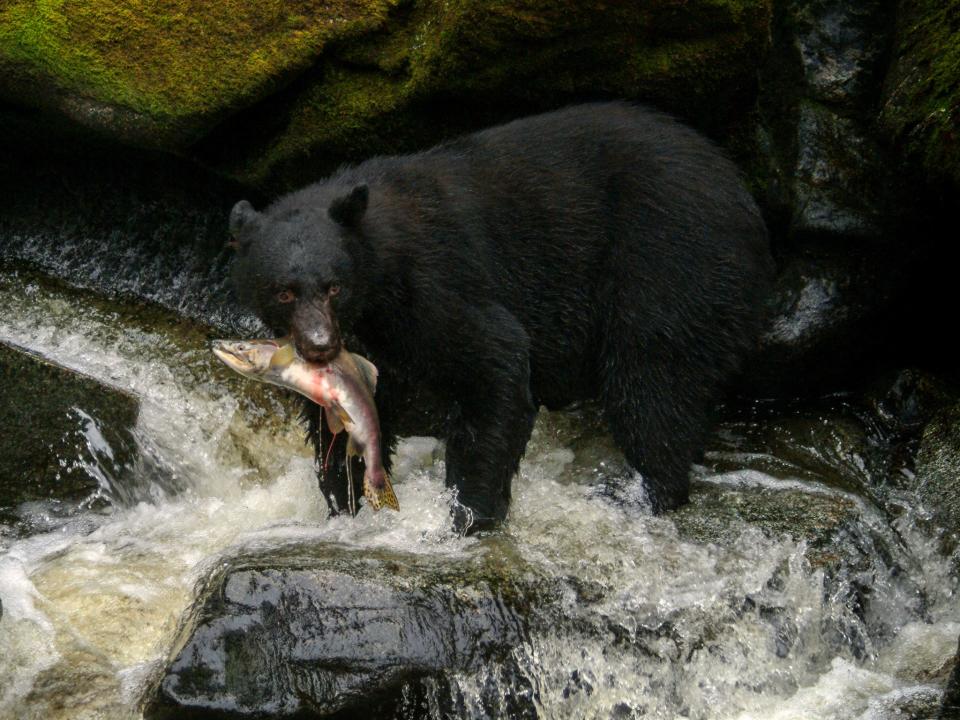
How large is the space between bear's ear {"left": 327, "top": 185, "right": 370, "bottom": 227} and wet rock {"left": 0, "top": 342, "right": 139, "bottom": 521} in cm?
204

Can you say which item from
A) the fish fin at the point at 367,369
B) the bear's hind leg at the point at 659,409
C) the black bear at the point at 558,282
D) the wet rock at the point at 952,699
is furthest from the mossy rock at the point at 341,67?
the wet rock at the point at 952,699

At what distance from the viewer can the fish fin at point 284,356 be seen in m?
5.86

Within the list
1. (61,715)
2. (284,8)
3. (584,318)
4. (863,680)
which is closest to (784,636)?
(863,680)

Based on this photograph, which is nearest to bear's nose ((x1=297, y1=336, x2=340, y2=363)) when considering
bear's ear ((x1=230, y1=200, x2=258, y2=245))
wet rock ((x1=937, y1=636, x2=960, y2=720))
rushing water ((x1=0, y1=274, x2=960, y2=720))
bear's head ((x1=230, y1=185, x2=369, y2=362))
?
bear's head ((x1=230, y1=185, x2=369, y2=362))

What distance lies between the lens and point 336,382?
19.5 ft

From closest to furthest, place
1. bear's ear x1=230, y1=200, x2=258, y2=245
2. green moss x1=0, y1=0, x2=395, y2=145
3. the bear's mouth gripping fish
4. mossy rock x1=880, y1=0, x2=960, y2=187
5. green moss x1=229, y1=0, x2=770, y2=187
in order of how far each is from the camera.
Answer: the bear's mouth gripping fish < bear's ear x1=230, y1=200, x2=258, y2=245 < mossy rock x1=880, y1=0, x2=960, y2=187 < green moss x1=229, y1=0, x2=770, y2=187 < green moss x1=0, y1=0, x2=395, y2=145

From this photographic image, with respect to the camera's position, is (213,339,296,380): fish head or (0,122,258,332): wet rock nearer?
(213,339,296,380): fish head

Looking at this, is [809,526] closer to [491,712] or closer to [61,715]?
[491,712]

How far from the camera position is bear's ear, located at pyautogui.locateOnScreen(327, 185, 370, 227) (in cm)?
607

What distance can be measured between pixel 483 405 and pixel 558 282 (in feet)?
3.08

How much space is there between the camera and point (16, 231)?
8.75 metres

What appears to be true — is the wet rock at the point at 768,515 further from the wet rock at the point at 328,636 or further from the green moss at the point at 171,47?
the green moss at the point at 171,47

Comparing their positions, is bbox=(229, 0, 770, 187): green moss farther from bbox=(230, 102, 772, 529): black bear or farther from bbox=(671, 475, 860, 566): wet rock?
bbox=(671, 475, 860, 566): wet rock

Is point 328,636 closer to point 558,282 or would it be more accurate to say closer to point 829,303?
point 558,282
